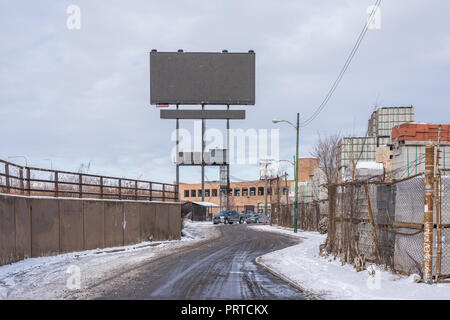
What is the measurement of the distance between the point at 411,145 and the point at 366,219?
4.19 m

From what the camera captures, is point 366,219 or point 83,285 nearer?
point 83,285

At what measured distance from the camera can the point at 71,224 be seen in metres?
18.8

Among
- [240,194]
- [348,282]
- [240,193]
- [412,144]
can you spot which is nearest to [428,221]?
[348,282]

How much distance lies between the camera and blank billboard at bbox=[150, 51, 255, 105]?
2532 inches

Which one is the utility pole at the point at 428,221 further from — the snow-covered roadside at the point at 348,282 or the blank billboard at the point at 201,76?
the blank billboard at the point at 201,76

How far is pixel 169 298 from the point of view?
9.12m

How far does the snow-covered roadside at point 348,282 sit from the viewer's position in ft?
30.3

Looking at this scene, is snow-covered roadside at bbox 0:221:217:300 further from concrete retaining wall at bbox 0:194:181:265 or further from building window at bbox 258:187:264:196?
building window at bbox 258:187:264:196

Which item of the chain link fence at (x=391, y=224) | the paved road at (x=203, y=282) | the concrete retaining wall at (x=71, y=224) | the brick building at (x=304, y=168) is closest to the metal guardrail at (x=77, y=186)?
the concrete retaining wall at (x=71, y=224)

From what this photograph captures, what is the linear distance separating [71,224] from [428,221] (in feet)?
44.8

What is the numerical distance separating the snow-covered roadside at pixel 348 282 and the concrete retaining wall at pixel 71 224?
7814 millimetres

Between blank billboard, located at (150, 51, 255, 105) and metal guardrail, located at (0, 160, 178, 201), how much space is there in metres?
36.9
